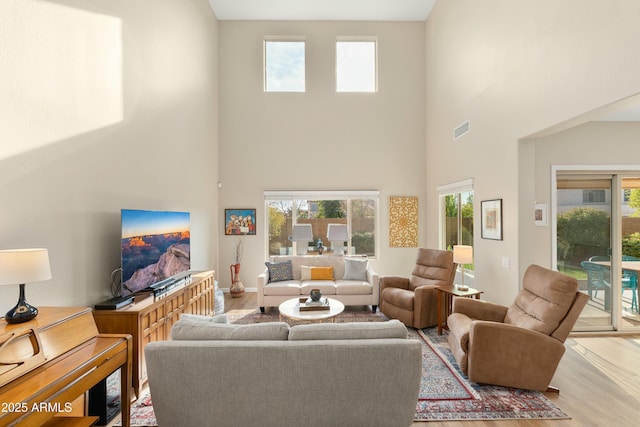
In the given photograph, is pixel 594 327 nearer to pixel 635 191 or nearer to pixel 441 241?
pixel 635 191

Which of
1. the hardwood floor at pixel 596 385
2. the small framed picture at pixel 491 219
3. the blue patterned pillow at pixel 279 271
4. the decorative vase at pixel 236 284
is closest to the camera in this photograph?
the hardwood floor at pixel 596 385

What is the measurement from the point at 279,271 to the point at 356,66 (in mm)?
4917

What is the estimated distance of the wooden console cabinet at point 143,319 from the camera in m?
2.63

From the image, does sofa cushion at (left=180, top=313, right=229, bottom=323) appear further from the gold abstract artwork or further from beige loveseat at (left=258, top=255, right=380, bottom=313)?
the gold abstract artwork

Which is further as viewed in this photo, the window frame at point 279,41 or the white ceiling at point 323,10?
the window frame at point 279,41

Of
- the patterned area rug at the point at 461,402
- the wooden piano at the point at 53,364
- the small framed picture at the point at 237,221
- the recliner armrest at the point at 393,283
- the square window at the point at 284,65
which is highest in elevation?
the square window at the point at 284,65

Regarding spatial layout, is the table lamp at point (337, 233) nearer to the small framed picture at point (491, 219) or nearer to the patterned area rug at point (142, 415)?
the small framed picture at point (491, 219)

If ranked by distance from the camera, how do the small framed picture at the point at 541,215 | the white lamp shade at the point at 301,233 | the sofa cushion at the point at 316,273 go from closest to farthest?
the small framed picture at the point at 541,215
the sofa cushion at the point at 316,273
the white lamp shade at the point at 301,233

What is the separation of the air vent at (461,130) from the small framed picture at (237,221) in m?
4.36

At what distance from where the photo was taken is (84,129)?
9.02 ft

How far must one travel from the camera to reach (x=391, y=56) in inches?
264

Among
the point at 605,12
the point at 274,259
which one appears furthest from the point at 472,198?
the point at 274,259

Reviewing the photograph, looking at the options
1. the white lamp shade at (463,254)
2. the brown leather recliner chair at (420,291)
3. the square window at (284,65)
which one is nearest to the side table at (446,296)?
the brown leather recliner chair at (420,291)

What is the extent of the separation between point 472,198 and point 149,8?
5.36 meters
